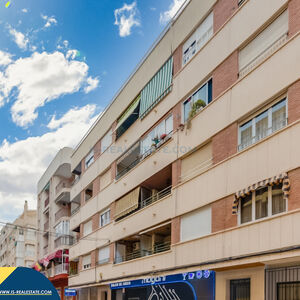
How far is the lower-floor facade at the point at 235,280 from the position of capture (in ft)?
41.0

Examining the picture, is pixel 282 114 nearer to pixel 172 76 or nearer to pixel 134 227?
pixel 172 76

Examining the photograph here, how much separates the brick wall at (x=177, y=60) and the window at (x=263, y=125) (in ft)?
19.2

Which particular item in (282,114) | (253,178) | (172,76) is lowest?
(253,178)

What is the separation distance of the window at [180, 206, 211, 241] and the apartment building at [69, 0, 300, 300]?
7 centimetres

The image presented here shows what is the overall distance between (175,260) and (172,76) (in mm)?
7881

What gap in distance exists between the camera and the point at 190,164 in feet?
59.5

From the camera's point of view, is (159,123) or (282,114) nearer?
(282,114)

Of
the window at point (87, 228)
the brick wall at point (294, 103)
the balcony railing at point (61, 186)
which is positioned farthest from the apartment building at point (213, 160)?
the balcony railing at point (61, 186)

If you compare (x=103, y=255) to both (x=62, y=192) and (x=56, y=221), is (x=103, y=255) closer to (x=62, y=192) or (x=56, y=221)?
(x=62, y=192)

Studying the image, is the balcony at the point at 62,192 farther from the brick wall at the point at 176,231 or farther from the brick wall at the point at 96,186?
the brick wall at the point at 176,231

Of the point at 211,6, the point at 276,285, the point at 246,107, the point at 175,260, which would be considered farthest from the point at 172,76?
the point at 276,285

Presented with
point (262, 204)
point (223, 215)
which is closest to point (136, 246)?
point (223, 215)

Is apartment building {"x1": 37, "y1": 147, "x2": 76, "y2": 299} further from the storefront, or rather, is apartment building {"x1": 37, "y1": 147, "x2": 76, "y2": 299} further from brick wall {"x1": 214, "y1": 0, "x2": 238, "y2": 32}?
brick wall {"x1": 214, "y1": 0, "x2": 238, "y2": 32}

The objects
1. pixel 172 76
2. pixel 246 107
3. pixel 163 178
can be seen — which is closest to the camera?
pixel 246 107
